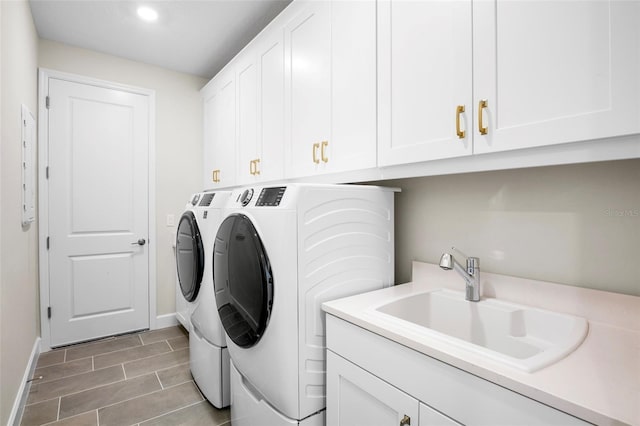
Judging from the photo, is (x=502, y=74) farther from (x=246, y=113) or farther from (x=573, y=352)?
(x=246, y=113)

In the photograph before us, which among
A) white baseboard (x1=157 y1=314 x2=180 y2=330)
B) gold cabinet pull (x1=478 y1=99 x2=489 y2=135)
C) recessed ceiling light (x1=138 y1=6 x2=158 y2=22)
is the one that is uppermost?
recessed ceiling light (x1=138 y1=6 x2=158 y2=22)

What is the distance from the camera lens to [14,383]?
1.79 metres

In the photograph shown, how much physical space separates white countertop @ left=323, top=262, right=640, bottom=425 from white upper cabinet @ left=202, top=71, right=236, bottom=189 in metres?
1.96

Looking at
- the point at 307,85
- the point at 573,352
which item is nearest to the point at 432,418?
the point at 573,352

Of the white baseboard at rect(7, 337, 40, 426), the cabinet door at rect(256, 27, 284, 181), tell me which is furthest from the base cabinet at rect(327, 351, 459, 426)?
the white baseboard at rect(7, 337, 40, 426)

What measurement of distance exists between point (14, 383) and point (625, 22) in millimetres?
3049

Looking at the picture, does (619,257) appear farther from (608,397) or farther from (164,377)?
(164,377)

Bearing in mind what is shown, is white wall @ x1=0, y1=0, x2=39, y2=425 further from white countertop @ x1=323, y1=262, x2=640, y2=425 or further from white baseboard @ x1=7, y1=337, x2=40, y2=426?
white countertop @ x1=323, y1=262, x2=640, y2=425

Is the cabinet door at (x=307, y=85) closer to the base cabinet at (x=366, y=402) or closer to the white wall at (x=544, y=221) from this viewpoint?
the white wall at (x=544, y=221)

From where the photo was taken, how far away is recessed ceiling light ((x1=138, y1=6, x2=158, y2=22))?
2279 millimetres

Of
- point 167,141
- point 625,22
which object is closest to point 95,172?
point 167,141

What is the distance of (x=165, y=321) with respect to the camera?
3.29 meters

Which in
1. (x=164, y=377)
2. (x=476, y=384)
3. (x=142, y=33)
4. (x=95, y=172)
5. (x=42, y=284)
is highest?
(x=142, y=33)

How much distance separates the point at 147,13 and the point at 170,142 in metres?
1.29
